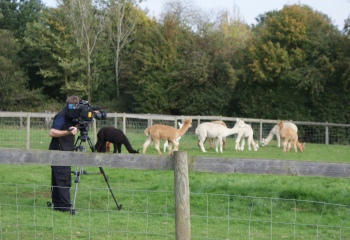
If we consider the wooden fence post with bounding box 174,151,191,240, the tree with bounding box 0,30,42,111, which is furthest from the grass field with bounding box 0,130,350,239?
the tree with bounding box 0,30,42,111

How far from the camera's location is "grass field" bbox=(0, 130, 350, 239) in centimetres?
824

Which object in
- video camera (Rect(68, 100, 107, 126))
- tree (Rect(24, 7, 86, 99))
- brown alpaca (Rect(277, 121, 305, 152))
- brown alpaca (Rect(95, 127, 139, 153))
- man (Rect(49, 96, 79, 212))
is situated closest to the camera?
video camera (Rect(68, 100, 107, 126))

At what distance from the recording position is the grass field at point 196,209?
27.0 ft

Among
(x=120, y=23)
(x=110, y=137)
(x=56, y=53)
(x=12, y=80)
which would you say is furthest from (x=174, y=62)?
(x=110, y=137)

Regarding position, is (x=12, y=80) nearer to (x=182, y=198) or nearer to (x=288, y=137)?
(x=288, y=137)

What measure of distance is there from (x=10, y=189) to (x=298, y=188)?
5.22 metres

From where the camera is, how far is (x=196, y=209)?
993 centimetres

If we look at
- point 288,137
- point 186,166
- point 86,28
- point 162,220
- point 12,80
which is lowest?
point 162,220

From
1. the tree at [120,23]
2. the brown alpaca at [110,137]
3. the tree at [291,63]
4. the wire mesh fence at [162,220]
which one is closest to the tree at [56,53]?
the tree at [120,23]

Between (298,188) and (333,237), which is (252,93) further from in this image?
(333,237)

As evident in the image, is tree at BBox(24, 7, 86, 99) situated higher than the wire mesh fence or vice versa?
tree at BBox(24, 7, 86, 99)

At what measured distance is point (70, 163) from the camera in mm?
6609

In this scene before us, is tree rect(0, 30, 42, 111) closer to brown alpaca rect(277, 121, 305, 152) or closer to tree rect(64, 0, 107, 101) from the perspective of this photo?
tree rect(64, 0, 107, 101)

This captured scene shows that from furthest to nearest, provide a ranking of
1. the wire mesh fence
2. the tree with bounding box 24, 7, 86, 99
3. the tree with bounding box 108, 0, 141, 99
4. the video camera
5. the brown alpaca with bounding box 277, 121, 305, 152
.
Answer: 1. the tree with bounding box 108, 0, 141, 99
2. the tree with bounding box 24, 7, 86, 99
3. the brown alpaca with bounding box 277, 121, 305, 152
4. the video camera
5. the wire mesh fence
